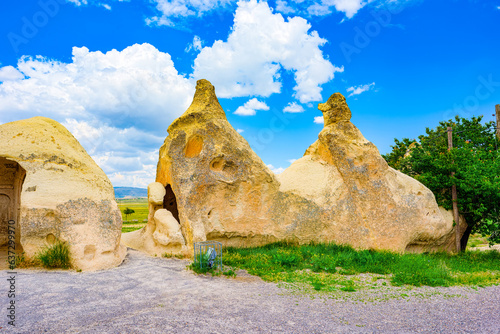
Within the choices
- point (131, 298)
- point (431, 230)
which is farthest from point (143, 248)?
point (431, 230)

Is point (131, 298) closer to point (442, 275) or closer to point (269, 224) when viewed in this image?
point (269, 224)

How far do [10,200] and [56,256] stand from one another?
647cm

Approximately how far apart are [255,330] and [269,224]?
9.40 m

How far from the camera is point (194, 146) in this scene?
1578 centimetres

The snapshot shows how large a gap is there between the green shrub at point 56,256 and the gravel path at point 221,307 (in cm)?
43

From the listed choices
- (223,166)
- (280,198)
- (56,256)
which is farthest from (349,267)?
(56,256)

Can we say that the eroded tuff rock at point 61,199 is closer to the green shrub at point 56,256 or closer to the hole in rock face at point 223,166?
the green shrub at point 56,256

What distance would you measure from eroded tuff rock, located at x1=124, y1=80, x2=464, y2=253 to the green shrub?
168 inches

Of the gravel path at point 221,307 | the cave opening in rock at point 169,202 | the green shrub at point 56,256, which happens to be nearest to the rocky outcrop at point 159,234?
the cave opening in rock at point 169,202

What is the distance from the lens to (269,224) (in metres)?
15.8

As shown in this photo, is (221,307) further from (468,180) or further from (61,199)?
(468,180)

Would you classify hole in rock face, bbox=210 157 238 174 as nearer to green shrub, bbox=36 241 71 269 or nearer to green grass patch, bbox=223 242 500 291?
green grass patch, bbox=223 242 500 291

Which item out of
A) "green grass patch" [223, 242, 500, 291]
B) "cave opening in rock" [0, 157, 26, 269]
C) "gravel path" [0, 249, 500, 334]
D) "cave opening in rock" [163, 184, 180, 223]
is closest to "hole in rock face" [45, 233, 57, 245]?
"gravel path" [0, 249, 500, 334]

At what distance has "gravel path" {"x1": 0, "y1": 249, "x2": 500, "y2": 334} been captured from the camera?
668 centimetres
